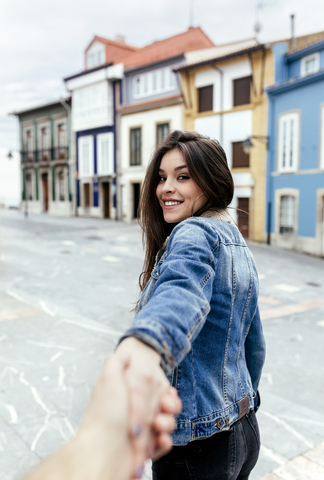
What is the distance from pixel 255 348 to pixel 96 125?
26.5 m

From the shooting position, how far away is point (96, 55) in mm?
27594

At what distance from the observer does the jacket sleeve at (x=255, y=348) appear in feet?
5.41

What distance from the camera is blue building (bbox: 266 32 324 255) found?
52.7 ft

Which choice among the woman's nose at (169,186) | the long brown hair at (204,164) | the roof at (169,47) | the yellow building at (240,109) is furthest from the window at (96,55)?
the woman's nose at (169,186)

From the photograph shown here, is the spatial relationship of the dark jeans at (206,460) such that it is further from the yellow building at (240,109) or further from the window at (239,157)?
the window at (239,157)

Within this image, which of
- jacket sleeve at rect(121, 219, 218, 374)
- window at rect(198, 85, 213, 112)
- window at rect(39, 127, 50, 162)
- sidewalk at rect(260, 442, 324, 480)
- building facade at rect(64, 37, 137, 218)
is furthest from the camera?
window at rect(39, 127, 50, 162)

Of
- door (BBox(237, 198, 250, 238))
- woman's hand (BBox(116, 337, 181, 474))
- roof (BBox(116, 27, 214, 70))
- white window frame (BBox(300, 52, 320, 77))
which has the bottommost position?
door (BBox(237, 198, 250, 238))

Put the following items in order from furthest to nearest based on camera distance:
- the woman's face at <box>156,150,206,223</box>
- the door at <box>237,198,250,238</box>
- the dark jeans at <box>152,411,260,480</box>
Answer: the door at <box>237,198,250,238</box>, the woman's face at <box>156,150,206,223</box>, the dark jeans at <box>152,411,260,480</box>

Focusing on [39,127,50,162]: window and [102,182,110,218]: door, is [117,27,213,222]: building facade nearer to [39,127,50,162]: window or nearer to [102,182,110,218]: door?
[102,182,110,218]: door

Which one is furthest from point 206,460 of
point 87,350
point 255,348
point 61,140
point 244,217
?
point 61,140

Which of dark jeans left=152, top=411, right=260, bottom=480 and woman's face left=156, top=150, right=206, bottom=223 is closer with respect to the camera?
dark jeans left=152, top=411, right=260, bottom=480

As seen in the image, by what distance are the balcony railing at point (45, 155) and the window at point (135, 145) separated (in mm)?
6317

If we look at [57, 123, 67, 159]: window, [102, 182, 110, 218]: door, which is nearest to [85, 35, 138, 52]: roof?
[57, 123, 67, 159]: window

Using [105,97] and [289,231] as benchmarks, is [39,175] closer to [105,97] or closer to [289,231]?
[105,97]
